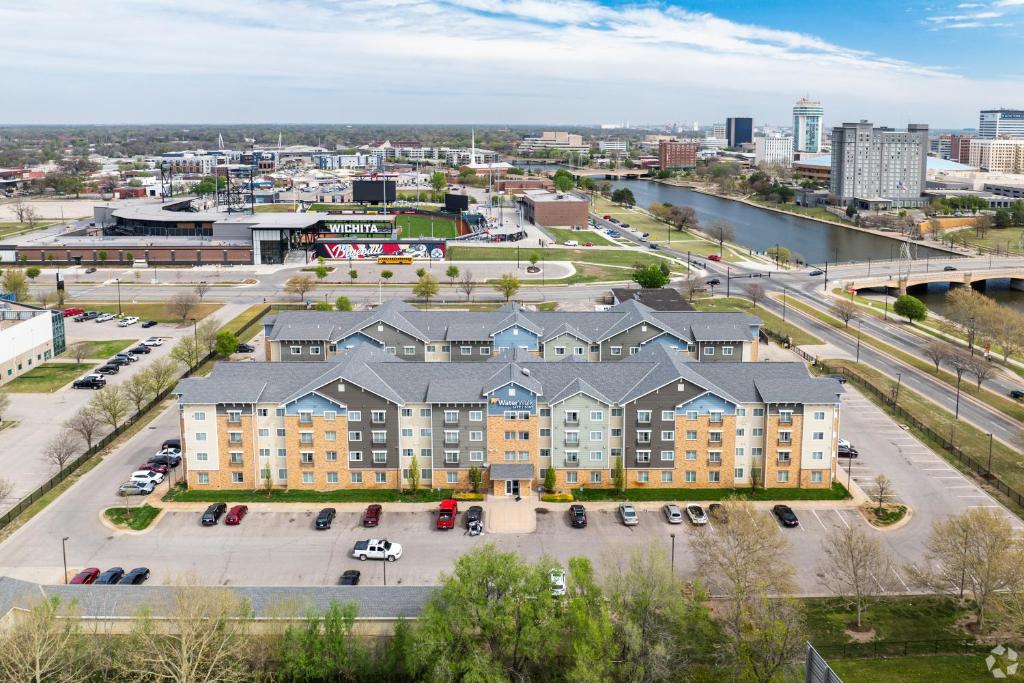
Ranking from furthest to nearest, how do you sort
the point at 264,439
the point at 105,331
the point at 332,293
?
the point at 332,293, the point at 105,331, the point at 264,439

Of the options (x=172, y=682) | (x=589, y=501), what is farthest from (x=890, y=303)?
(x=172, y=682)

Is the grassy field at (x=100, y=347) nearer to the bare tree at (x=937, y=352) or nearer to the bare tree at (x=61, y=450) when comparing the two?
the bare tree at (x=61, y=450)

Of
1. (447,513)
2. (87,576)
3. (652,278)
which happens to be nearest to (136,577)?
(87,576)

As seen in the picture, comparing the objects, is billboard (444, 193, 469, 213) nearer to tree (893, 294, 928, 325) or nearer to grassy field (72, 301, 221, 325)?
grassy field (72, 301, 221, 325)

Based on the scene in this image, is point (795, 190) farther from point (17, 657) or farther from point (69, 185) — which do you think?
point (17, 657)

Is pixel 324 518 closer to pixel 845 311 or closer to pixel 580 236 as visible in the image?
pixel 845 311

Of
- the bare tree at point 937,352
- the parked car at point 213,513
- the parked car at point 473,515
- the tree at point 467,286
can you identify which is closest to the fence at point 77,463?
the parked car at point 213,513
